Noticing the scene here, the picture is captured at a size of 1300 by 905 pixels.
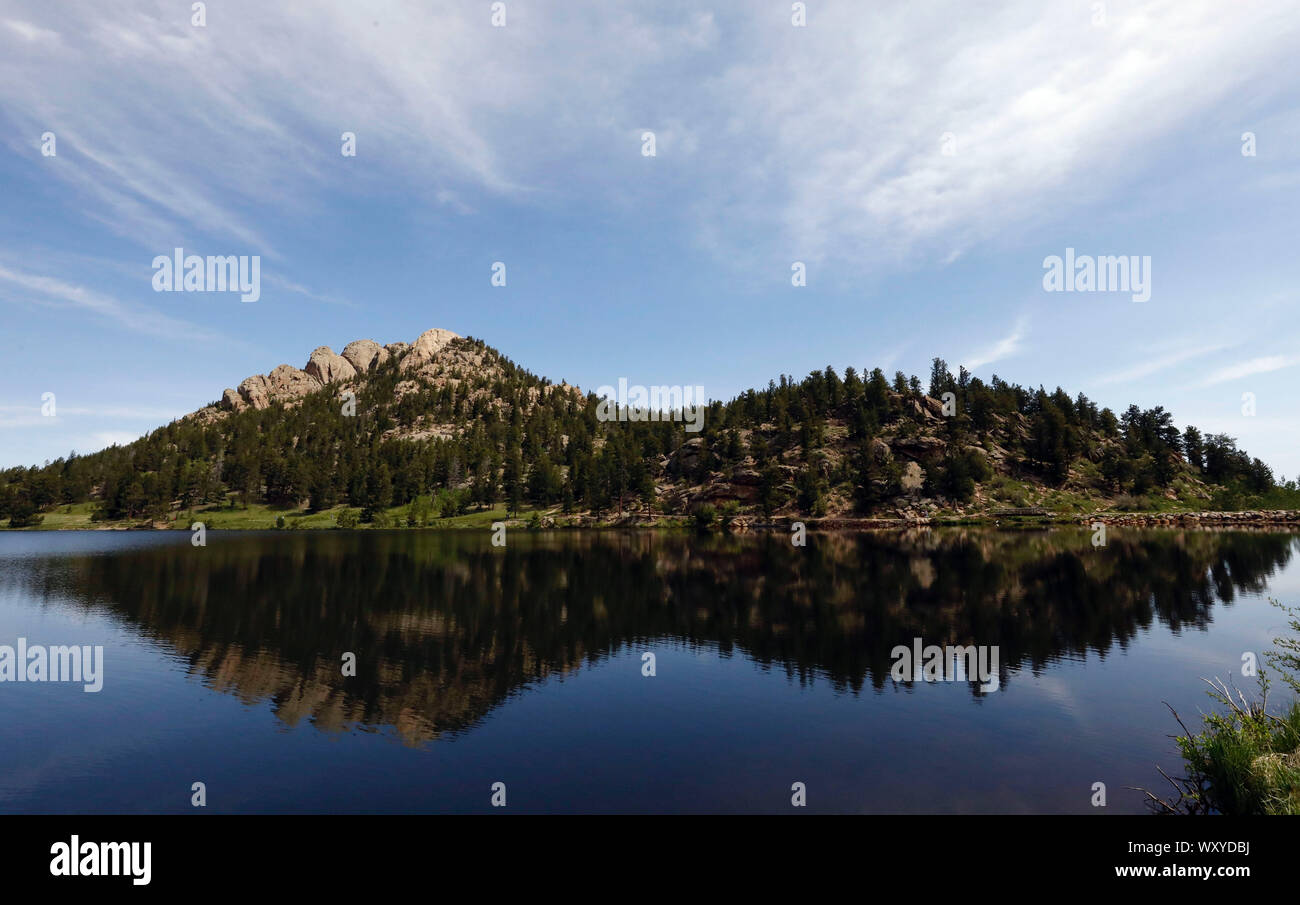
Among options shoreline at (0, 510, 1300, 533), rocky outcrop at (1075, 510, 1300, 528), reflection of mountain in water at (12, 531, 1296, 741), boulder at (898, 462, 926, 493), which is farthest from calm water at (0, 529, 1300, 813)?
boulder at (898, 462, 926, 493)

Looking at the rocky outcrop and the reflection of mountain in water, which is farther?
the rocky outcrop

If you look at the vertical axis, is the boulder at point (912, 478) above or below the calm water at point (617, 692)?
above

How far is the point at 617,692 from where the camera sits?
3294 centimetres

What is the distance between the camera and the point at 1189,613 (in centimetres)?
4950

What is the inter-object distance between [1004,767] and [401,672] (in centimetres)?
3302

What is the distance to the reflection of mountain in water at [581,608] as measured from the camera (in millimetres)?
35375

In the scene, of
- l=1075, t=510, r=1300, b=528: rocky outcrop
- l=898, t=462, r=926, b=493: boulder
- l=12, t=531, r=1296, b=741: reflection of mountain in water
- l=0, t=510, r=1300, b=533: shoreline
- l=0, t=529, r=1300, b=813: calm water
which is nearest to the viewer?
l=0, t=529, r=1300, b=813: calm water

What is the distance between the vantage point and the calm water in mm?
21438

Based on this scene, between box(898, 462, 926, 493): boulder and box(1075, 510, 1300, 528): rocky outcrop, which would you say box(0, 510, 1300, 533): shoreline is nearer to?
box(1075, 510, 1300, 528): rocky outcrop

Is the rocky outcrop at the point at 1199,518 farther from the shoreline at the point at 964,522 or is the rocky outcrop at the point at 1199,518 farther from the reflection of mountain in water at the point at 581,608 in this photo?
the reflection of mountain in water at the point at 581,608

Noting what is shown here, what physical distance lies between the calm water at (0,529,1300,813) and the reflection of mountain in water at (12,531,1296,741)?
0.40 meters

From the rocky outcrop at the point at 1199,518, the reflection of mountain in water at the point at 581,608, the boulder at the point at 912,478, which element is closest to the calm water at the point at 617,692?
the reflection of mountain in water at the point at 581,608

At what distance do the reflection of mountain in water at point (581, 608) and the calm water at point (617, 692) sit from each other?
1.32 ft
